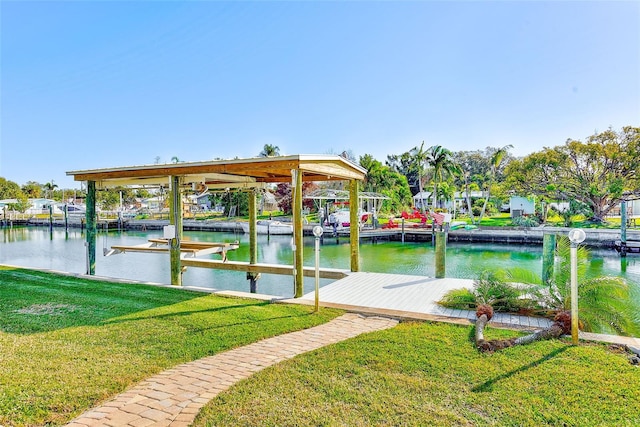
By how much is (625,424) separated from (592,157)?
30572 millimetres

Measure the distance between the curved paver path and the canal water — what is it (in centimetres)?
614

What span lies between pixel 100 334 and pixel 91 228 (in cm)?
583

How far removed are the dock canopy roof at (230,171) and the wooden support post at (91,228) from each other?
24 centimetres

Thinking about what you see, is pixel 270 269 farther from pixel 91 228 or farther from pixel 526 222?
pixel 526 222

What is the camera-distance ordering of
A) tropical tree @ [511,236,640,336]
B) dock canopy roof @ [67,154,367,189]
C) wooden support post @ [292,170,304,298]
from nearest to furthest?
tropical tree @ [511,236,640,336]
wooden support post @ [292,170,304,298]
dock canopy roof @ [67,154,367,189]

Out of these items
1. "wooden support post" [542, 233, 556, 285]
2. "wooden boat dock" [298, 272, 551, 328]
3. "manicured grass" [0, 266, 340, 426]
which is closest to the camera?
"manicured grass" [0, 266, 340, 426]

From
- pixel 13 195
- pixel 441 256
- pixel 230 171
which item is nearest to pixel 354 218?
pixel 441 256

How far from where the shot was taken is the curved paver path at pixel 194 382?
114 inches

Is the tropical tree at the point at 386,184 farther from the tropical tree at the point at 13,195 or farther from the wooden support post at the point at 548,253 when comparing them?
the tropical tree at the point at 13,195

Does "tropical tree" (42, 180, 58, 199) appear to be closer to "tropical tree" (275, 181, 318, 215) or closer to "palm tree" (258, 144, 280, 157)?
"palm tree" (258, 144, 280, 157)

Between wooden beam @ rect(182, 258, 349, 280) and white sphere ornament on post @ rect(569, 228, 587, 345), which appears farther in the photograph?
wooden beam @ rect(182, 258, 349, 280)

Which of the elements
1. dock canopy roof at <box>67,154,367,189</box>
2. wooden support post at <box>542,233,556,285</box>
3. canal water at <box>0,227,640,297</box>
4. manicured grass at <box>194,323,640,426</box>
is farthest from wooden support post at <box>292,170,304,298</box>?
wooden support post at <box>542,233,556,285</box>

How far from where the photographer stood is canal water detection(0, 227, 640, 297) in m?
13.4

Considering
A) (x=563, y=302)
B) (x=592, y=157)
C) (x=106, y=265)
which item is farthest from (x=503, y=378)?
(x=592, y=157)
